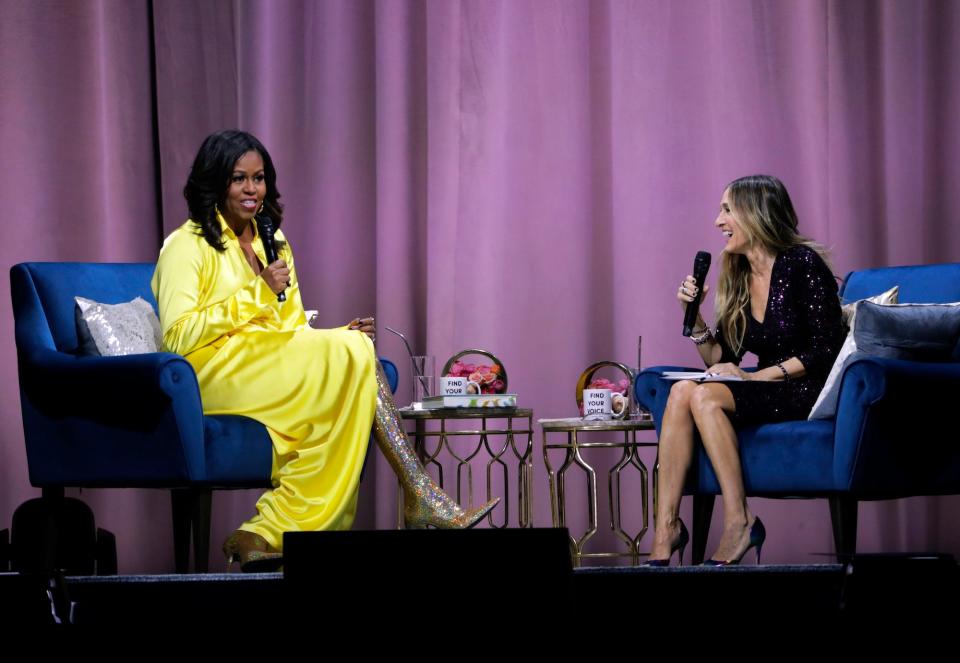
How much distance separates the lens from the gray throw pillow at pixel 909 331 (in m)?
3.06

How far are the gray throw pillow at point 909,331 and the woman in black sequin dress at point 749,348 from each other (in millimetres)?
173

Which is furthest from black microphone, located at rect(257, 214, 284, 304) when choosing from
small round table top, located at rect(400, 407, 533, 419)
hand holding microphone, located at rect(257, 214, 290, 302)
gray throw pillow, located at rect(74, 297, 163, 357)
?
small round table top, located at rect(400, 407, 533, 419)

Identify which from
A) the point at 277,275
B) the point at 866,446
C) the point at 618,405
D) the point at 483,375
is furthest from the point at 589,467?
the point at 277,275

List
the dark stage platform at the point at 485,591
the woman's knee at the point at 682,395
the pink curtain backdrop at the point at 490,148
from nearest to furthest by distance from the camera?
1. the dark stage platform at the point at 485,591
2. the woman's knee at the point at 682,395
3. the pink curtain backdrop at the point at 490,148

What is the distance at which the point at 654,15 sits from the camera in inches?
171

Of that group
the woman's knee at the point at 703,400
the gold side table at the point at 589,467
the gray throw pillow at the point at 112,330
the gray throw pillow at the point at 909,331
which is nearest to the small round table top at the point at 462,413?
the gold side table at the point at 589,467

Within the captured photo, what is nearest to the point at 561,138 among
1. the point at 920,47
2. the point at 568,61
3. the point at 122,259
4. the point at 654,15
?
the point at 568,61

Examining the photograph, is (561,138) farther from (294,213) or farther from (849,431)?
(849,431)

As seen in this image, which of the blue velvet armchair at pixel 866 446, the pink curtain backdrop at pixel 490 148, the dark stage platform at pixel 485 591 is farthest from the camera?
the pink curtain backdrop at pixel 490 148

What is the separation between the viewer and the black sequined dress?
318cm

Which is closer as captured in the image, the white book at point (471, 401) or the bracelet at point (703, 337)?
the bracelet at point (703, 337)

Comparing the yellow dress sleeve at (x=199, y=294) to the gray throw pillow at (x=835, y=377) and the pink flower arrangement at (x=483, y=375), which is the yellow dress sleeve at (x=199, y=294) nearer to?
the pink flower arrangement at (x=483, y=375)

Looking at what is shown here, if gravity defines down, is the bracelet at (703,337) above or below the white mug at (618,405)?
above

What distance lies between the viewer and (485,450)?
4324 millimetres
